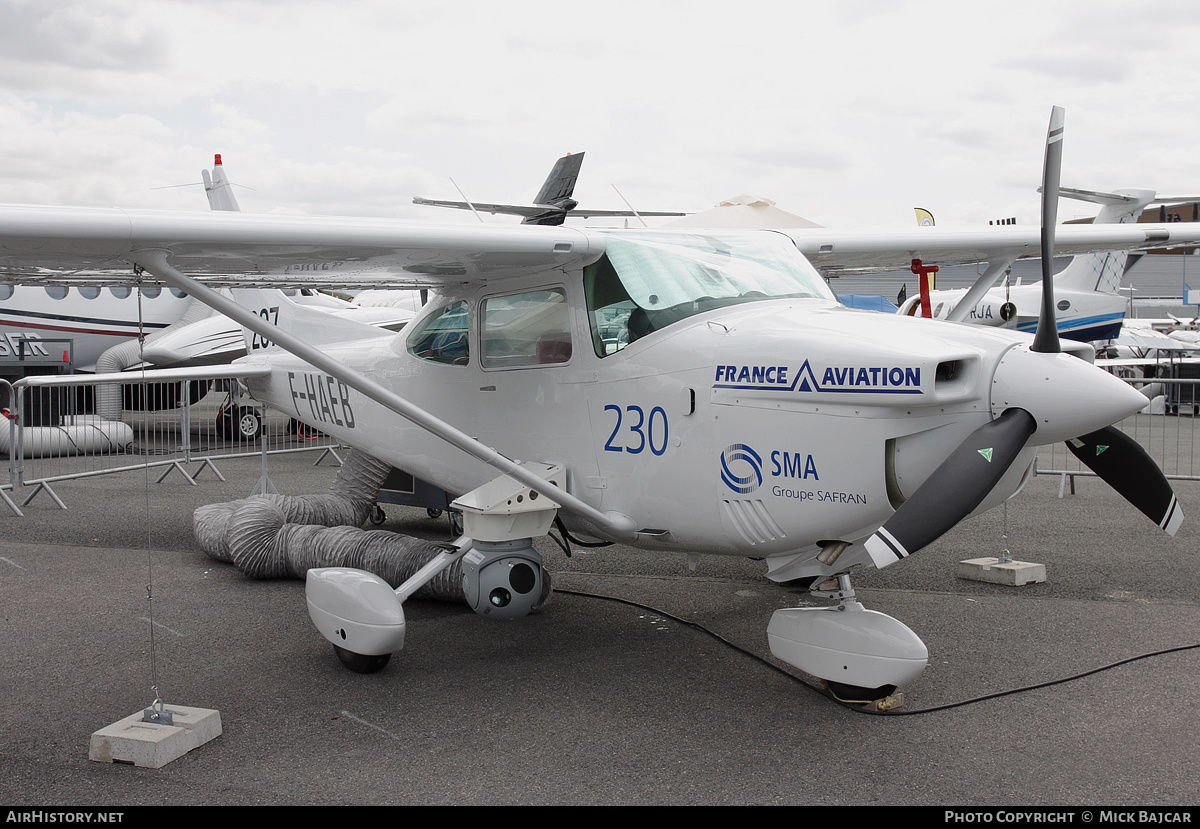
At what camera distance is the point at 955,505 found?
344 centimetres

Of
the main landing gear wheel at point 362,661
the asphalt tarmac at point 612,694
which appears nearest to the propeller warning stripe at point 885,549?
the asphalt tarmac at point 612,694

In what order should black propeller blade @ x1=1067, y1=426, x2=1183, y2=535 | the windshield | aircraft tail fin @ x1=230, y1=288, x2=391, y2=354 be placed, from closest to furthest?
black propeller blade @ x1=1067, y1=426, x2=1183, y2=535 < the windshield < aircraft tail fin @ x1=230, y1=288, x2=391, y2=354

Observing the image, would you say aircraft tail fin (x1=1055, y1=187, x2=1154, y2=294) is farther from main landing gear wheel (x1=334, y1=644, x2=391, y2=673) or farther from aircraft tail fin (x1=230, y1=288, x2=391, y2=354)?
main landing gear wheel (x1=334, y1=644, x2=391, y2=673)

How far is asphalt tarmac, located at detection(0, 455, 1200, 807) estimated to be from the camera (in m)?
3.50

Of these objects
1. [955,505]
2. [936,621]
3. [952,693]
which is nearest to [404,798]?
[955,505]

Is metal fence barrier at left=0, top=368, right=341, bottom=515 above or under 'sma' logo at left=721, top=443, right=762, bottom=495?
under

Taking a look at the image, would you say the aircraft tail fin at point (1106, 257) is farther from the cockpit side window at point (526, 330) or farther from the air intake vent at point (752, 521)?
the air intake vent at point (752, 521)

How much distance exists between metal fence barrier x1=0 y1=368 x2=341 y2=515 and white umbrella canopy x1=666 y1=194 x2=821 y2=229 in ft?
23.1

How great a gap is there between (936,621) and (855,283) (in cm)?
5180

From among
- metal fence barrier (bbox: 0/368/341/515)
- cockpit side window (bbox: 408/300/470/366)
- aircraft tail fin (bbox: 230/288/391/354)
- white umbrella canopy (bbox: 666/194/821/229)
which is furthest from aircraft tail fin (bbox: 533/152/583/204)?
cockpit side window (bbox: 408/300/470/366)

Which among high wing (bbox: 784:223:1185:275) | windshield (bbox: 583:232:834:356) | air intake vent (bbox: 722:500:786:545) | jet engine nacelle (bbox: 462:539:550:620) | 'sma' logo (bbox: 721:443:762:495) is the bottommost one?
jet engine nacelle (bbox: 462:539:550:620)

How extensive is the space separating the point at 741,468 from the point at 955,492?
94cm

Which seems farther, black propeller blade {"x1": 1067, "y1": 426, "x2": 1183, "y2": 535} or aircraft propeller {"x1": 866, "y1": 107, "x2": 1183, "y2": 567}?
black propeller blade {"x1": 1067, "y1": 426, "x2": 1183, "y2": 535}

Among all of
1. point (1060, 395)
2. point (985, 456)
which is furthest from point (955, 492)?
point (1060, 395)
